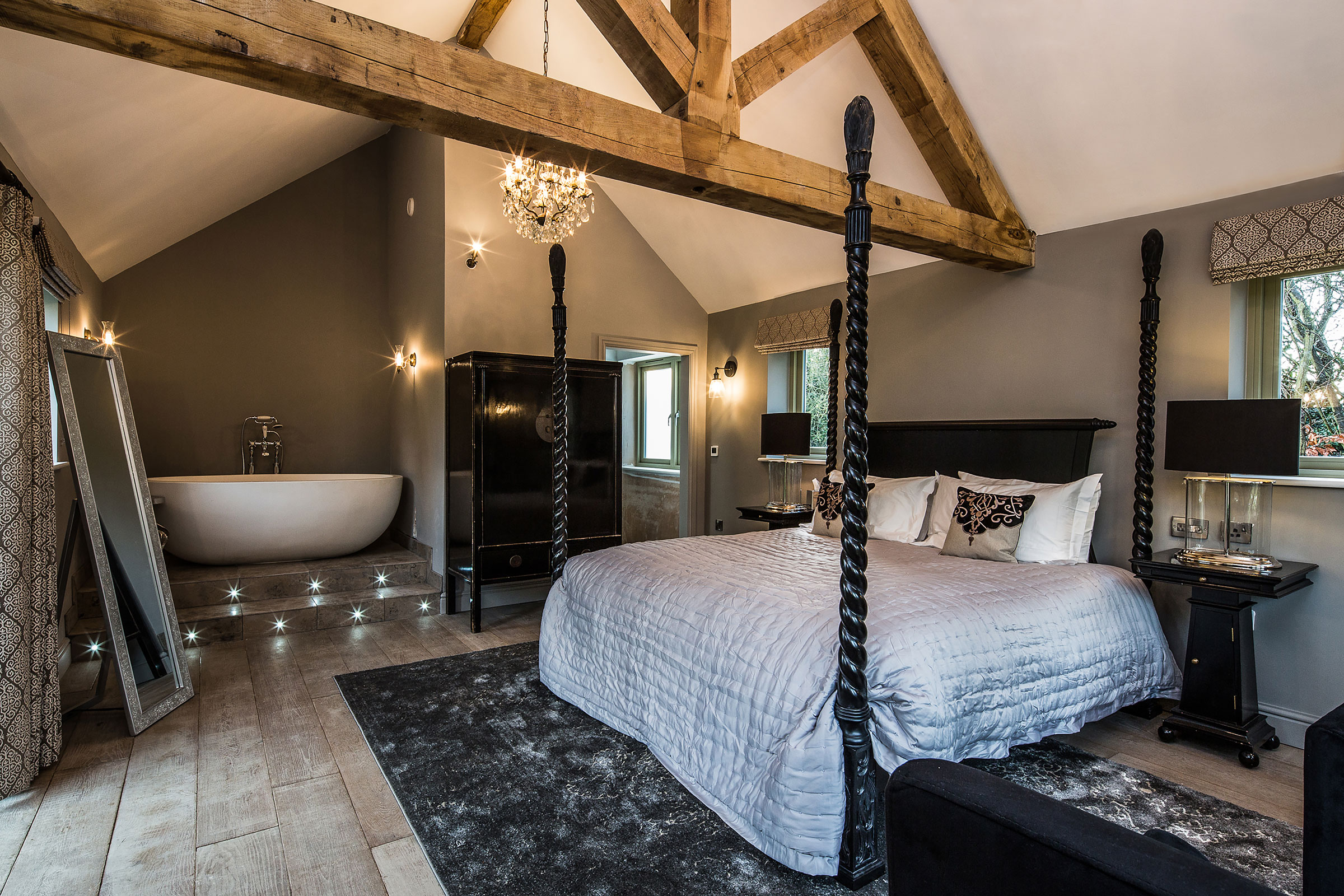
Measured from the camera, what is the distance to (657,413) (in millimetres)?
7551

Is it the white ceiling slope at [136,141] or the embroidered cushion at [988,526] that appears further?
the embroidered cushion at [988,526]

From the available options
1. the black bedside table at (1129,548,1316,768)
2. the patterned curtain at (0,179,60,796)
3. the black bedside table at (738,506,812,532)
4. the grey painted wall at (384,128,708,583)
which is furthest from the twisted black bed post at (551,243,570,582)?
the black bedside table at (1129,548,1316,768)

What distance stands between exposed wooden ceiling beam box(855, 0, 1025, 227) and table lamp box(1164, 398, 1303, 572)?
143 centimetres

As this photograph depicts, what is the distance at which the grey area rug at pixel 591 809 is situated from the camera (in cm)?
188

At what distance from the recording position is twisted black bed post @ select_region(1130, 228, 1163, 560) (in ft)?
10.4

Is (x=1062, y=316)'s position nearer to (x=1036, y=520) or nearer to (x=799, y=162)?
(x=1036, y=520)

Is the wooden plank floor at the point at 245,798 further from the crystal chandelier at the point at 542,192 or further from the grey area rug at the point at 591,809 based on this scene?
the crystal chandelier at the point at 542,192

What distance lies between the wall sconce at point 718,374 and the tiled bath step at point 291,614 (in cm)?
274

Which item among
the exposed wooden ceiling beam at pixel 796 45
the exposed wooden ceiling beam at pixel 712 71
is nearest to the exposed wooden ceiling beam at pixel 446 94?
the exposed wooden ceiling beam at pixel 712 71

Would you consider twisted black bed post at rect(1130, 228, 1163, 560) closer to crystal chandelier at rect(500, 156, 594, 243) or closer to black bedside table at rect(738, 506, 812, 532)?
black bedside table at rect(738, 506, 812, 532)

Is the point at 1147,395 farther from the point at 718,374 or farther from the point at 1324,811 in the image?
the point at 718,374

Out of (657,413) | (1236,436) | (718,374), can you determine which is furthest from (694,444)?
(1236,436)

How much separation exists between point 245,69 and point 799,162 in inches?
75.6

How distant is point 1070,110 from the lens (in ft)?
10.5
